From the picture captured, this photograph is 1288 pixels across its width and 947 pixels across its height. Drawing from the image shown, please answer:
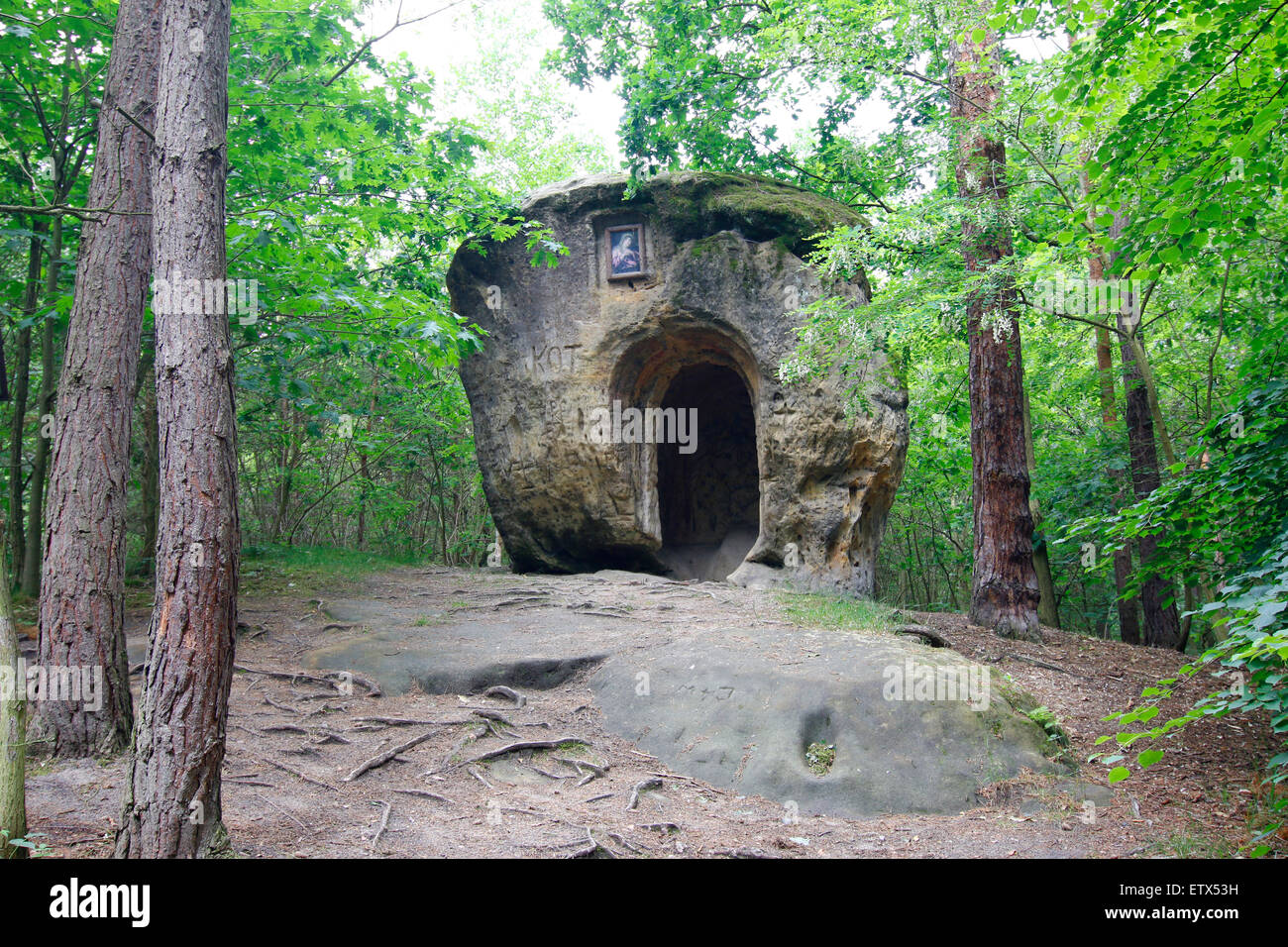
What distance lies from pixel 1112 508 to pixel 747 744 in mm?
8218

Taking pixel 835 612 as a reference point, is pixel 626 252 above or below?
above

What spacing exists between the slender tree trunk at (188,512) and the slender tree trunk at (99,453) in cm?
97

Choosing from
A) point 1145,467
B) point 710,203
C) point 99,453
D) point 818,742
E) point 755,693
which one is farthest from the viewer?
point 710,203

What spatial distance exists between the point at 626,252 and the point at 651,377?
6.32 ft

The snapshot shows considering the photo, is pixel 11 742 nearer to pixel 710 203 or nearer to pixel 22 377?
pixel 22 377

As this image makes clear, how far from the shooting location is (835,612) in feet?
29.0

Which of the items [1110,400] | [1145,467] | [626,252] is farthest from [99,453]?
[1110,400]

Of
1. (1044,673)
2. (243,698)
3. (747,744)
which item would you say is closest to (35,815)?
(243,698)

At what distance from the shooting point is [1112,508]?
1169 centimetres

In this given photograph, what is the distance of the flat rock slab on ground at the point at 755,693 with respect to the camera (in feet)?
18.5

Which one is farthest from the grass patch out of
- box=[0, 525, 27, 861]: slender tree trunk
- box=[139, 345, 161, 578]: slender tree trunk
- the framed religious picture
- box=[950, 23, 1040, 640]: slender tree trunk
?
box=[139, 345, 161, 578]: slender tree trunk

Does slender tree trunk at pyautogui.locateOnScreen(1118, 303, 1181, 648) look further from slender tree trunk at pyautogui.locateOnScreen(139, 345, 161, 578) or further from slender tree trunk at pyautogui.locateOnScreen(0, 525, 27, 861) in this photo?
slender tree trunk at pyautogui.locateOnScreen(139, 345, 161, 578)

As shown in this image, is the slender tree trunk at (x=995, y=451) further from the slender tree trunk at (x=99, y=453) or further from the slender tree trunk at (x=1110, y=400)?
the slender tree trunk at (x=99, y=453)

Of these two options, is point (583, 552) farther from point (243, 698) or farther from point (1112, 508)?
point (1112, 508)
